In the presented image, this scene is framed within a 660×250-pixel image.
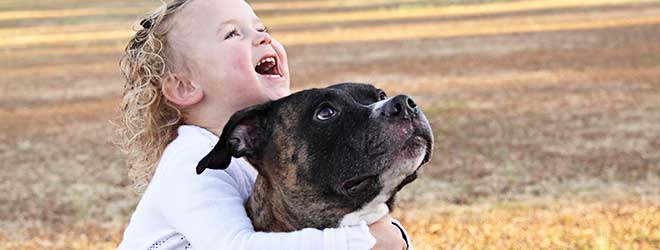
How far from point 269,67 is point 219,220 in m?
0.81

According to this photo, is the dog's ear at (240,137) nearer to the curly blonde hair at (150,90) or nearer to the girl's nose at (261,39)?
the girl's nose at (261,39)

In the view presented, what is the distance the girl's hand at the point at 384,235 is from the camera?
3.64m

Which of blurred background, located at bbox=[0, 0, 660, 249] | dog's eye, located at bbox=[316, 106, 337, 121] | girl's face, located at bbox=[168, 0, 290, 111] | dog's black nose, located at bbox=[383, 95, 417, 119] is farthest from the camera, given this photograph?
blurred background, located at bbox=[0, 0, 660, 249]

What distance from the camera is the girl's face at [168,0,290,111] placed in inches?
158

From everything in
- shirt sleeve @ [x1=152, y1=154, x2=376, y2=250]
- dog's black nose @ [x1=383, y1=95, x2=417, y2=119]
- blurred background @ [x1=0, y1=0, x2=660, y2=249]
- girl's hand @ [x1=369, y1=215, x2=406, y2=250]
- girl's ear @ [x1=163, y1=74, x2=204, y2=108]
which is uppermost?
dog's black nose @ [x1=383, y1=95, x2=417, y2=119]

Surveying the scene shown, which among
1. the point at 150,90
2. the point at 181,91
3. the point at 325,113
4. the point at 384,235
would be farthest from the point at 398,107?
the point at 150,90

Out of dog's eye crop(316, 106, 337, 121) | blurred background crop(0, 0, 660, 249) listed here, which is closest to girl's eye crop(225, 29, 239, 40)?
dog's eye crop(316, 106, 337, 121)

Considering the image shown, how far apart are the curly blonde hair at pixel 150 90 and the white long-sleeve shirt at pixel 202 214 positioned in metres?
0.22

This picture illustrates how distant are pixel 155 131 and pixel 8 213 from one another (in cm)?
410

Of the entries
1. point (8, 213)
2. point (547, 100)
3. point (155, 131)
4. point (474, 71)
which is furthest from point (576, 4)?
point (155, 131)

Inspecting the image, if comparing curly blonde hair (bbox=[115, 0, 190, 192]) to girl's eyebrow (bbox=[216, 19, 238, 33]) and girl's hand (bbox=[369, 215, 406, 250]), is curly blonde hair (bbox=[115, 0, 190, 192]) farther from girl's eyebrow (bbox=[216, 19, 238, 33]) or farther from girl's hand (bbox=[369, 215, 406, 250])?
girl's hand (bbox=[369, 215, 406, 250])

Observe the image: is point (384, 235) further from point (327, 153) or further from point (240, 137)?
point (240, 137)

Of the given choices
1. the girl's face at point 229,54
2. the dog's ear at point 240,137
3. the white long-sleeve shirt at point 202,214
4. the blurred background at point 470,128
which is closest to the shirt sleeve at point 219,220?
the white long-sleeve shirt at point 202,214

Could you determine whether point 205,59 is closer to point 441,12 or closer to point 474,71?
point 474,71
